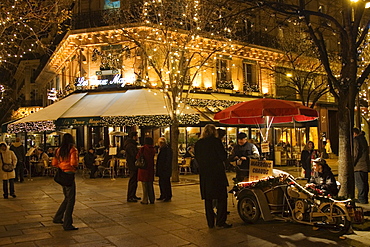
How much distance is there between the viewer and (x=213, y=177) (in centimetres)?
663

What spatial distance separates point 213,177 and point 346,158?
3305 mm

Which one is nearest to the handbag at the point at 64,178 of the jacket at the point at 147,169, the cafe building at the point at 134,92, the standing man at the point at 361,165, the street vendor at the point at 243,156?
the jacket at the point at 147,169

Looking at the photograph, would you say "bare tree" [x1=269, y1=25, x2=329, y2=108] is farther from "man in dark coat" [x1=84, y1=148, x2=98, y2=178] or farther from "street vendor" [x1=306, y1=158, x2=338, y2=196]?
"street vendor" [x1=306, y1=158, x2=338, y2=196]

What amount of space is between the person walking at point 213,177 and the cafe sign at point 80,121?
10722mm

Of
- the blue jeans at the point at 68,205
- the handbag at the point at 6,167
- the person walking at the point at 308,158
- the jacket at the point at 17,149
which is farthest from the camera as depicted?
the jacket at the point at 17,149

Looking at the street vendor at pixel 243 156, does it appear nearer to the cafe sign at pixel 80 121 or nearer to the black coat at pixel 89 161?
the black coat at pixel 89 161

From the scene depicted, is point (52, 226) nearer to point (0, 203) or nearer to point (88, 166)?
point (0, 203)

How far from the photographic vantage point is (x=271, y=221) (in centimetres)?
718

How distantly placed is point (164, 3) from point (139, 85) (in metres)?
5.45

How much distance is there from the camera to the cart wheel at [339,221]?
6.07m

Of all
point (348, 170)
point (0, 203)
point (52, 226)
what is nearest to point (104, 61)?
point (0, 203)

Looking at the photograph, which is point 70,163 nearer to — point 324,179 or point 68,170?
point 68,170

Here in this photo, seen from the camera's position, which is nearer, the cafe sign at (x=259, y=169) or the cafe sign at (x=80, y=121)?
the cafe sign at (x=259, y=169)

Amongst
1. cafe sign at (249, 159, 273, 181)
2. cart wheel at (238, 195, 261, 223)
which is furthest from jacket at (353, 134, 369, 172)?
cart wheel at (238, 195, 261, 223)
